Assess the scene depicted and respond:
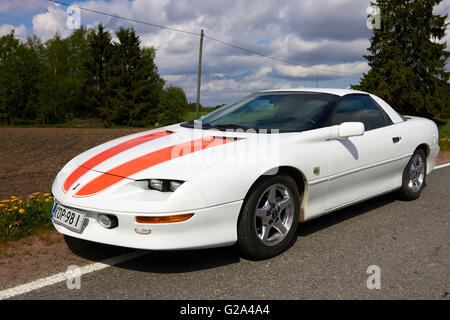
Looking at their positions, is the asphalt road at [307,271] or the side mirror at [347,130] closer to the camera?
the asphalt road at [307,271]

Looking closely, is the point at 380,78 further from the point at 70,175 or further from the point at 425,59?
the point at 70,175

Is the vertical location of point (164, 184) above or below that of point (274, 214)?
above

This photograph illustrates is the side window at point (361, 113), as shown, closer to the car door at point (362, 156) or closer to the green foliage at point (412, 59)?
the car door at point (362, 156)

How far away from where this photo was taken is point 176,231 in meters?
2.83

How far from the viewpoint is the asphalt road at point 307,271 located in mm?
2684

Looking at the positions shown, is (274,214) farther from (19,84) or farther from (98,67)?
(19,84)

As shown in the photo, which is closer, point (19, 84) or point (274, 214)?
point (274, 214)

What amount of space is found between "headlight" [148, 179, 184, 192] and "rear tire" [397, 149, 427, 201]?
310 centimetres

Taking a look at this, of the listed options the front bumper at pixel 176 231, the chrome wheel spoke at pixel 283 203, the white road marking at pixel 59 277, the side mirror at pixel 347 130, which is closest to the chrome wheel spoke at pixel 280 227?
the chrome wheel spoke at pixel 283 203

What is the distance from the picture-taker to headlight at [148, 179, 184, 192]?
2910 mm

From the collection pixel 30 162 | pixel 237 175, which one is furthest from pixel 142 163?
pixel 30 162

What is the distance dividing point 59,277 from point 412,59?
37125mm

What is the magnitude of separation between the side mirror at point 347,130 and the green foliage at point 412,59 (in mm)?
32210
